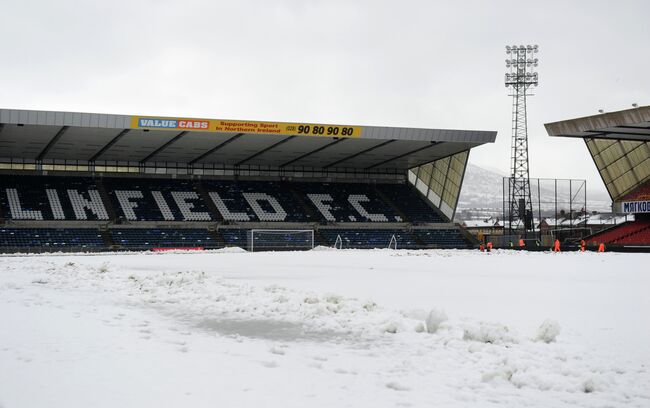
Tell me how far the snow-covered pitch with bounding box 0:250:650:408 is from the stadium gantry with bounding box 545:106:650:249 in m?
35.9

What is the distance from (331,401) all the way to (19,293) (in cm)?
915

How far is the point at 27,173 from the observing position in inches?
2079

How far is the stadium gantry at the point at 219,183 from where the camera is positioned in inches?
1758

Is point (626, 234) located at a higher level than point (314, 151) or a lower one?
lower

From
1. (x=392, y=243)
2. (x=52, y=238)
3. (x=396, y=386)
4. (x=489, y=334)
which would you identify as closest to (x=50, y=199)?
(x=52, y=238)

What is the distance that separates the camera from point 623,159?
58062mm

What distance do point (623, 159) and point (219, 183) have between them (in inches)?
1392

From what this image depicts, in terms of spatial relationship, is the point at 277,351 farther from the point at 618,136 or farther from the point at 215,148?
the point at 618,136

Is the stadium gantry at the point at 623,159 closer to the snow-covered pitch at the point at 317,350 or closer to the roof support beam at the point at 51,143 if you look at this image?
the roof support beam at the point at 51,143

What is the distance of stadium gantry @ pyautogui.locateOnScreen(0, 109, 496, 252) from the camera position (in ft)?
147

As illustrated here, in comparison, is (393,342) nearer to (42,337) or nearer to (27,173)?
(42,337)

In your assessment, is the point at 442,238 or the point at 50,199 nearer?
the point at 50,199

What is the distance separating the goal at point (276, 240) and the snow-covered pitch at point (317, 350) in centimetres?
3388

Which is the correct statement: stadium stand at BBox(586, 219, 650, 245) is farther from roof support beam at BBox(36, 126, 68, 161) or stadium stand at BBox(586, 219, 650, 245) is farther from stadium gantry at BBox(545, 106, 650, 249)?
roof support beam at BBox(36, 126, 68, 161)
